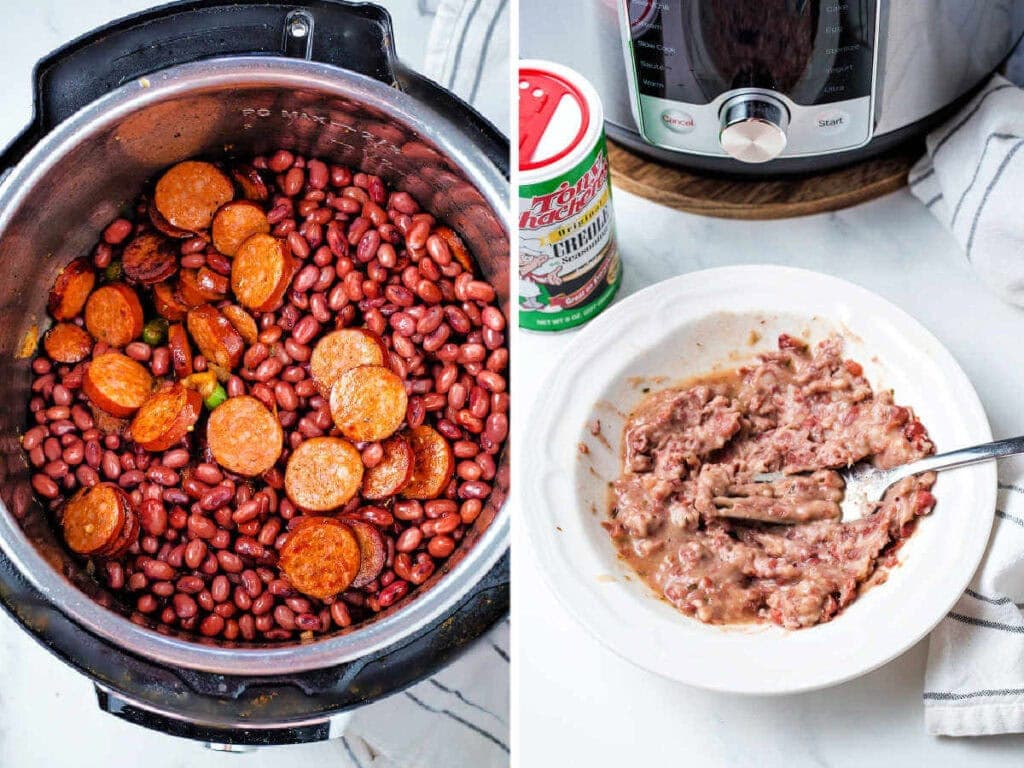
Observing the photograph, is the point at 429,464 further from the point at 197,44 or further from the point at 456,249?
the point at 197,44

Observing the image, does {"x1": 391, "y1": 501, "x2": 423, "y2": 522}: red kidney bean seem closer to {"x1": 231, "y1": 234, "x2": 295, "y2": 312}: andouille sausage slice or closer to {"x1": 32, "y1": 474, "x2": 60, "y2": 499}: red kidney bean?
{"x1": 231, "y1": 234, "x2": 295, "y2": 312}: andouille sausage slice

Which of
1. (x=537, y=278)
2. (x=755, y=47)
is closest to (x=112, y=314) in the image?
(x=537, y=278)

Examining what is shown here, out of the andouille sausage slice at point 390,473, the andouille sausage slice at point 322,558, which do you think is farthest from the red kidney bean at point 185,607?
the andouille sausage slice at point 390,473

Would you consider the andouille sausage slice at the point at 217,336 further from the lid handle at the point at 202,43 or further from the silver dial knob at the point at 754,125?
the silver dial knob at the point at 754,125

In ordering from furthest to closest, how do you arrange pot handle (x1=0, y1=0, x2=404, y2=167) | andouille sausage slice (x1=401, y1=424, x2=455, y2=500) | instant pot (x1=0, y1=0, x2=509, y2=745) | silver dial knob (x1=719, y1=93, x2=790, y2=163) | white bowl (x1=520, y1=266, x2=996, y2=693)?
andouille sausage slice (x1=401, y1=424, x2=455, y2=500) → pot handle (x1=0, y1=0, x2=404, y2=167) → instant pot (x1=0, y1=0, x2=509, y2=745) → silver dial knob (x1=719, y1=93, x2=790, y2=163) → white bowl (x1=520, y1=266, x2=996, y2=693)

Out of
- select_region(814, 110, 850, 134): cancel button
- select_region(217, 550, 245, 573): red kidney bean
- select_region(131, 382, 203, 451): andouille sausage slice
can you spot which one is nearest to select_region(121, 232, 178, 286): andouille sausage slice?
select_region(131, 382, 203, 451): andouille sausage slice
